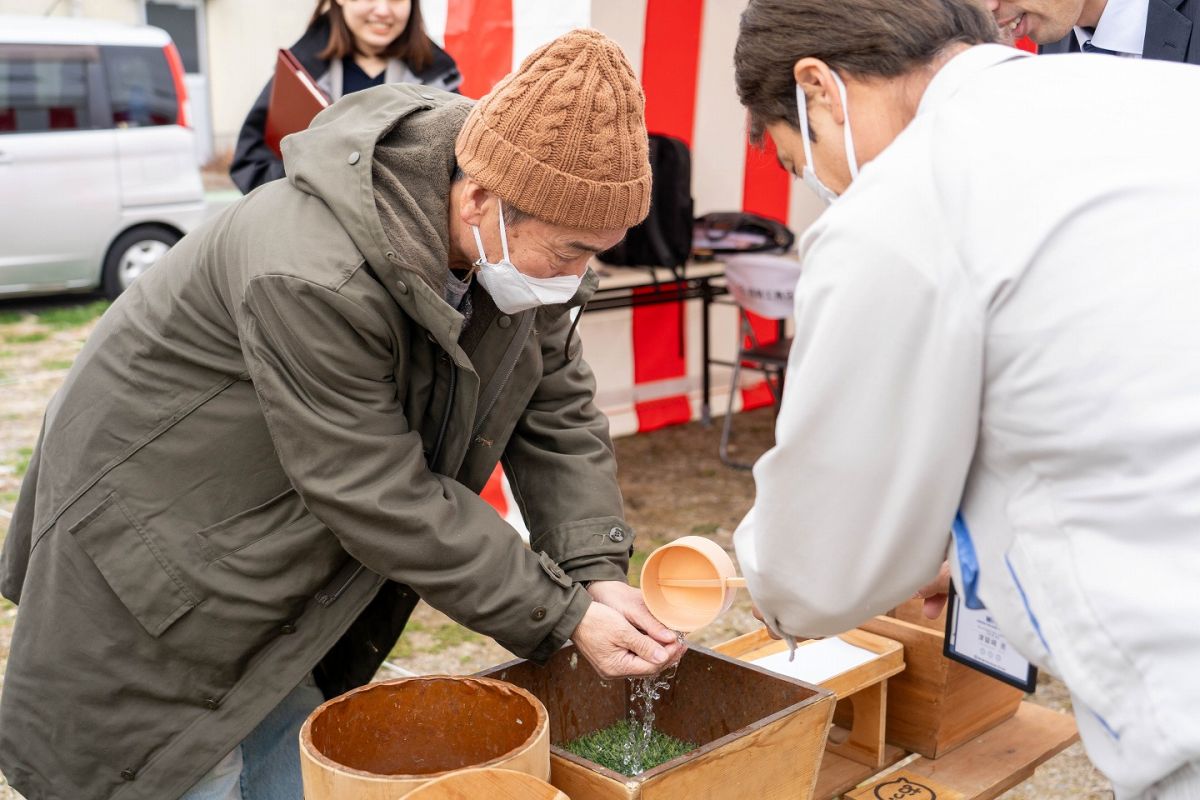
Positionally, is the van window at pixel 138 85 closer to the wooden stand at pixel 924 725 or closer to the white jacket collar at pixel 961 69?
the wooden stand at pixel 924 725

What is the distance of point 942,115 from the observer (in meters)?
1.08

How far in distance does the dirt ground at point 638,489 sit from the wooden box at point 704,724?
4.16 ft

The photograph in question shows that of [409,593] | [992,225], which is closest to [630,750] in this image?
[409,593]

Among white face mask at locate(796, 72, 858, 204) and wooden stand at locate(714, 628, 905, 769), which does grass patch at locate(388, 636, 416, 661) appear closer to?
wooden stand at locate(714, 628, 905, 769)

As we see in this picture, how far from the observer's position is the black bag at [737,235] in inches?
222

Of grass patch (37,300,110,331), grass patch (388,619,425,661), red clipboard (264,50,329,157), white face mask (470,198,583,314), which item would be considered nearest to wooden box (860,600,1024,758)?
white face mask (470,198,583,314)

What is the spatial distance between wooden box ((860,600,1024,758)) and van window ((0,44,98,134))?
25.6 ft

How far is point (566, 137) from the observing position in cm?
150

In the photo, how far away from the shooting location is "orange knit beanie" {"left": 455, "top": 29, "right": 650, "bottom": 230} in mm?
1490

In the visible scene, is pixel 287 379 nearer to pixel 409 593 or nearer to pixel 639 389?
pixel 409 593

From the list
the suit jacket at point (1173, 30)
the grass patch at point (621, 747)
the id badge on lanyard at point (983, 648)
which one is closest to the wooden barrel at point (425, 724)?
the grass patch at point (621, 747)

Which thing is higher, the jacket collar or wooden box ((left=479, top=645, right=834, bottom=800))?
the jacket collar

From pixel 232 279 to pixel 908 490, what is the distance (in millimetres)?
885

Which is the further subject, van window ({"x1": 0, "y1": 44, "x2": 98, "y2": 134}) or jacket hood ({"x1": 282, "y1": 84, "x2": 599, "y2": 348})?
van window ({"x1": 0, "y1": 44, "x2": 98, "y2": 134})
